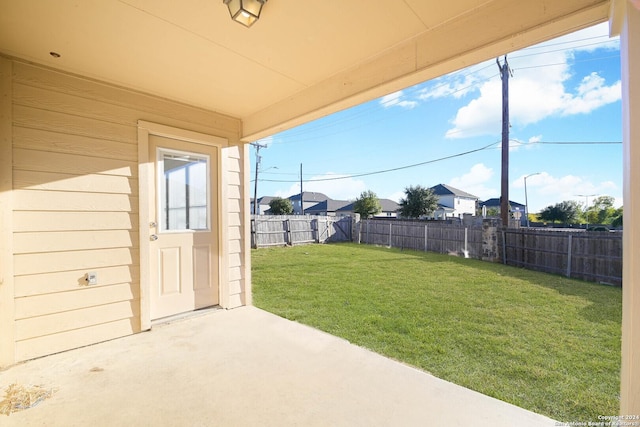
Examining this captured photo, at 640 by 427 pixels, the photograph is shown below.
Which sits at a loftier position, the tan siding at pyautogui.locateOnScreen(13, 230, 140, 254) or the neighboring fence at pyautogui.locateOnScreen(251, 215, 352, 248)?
the tan siding at pyautogui.locateOnScreen(13, 230, 140, 254)

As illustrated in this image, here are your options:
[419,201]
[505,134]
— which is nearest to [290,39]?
[505,134]

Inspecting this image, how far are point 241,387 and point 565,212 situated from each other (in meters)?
29.0

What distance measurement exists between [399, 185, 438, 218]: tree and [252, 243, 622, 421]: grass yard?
12.0m

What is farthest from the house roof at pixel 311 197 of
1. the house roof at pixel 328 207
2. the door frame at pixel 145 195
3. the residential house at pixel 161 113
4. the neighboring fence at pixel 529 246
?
the door frame at pixel 145 195

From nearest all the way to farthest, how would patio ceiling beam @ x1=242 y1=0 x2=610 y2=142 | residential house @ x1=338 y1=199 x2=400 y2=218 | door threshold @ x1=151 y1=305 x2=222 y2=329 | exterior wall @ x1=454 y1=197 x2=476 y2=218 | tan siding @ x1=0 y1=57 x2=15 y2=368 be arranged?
patio ceiling beam @ x1=242 y1=0 x2=610 y2=142 < tan siding @ x1=0 y1=57 x2=15 y2=368 < door threshold @ x1=151 y1=305 x2=222 y2=329 < exterior wall @ x1=454 y1=197 x2=476 y2=218 < residential house @ x1=338 y1=199 x2=400 y2=218

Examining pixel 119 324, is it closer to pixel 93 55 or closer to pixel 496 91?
pixel 93 55

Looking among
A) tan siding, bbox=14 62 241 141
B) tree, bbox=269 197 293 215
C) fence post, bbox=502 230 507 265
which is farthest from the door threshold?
tree, bbox=269 197 293 215

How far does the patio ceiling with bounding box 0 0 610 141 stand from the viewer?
1.48m

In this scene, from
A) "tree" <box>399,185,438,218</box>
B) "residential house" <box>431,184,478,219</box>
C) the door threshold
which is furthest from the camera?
"residential house" <box>431,184,478,219</box>

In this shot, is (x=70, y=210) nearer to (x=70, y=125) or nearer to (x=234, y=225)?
(x=70, y=125)

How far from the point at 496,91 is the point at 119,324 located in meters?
10.4

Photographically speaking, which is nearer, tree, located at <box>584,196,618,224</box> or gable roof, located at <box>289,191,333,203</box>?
tree, located at <box>584,196,618,224</box>

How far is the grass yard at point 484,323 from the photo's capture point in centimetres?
185

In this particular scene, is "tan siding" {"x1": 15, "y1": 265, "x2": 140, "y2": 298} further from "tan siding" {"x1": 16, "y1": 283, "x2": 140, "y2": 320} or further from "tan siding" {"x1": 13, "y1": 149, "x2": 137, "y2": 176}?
"tan siding" {"x1": 13, "y1": 149, "x2": 137, "y2": 176}
